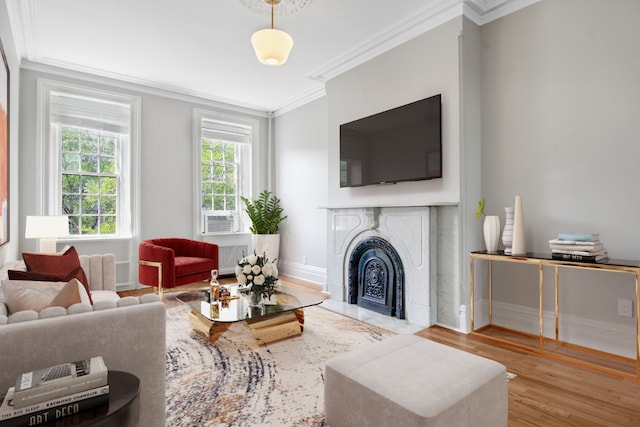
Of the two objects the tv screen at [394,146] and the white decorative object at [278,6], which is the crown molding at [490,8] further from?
the white decorative object at [278,6]

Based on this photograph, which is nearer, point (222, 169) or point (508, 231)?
point (508, 231)

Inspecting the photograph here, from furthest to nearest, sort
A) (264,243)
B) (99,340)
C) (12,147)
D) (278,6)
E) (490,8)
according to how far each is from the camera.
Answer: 1. (264,243)
2. (12,147)
3. (490,8)
4. (278,6)
5. (99,340)

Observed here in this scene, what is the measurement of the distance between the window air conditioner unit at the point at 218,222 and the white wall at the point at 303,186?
2.83 feet

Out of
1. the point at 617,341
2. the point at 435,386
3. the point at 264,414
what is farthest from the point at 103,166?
the point at 617,341

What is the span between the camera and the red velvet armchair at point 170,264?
3.97 metres

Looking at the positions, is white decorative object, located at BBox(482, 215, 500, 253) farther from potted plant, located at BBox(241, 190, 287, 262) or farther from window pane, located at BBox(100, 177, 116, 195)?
window pane, located at BBox(100, 177, 116, 195)

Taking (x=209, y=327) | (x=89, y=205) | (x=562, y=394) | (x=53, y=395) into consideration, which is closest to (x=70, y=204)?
(x=89, y=205)

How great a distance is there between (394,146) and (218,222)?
334 cm

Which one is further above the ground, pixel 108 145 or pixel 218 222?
pixel 108 145

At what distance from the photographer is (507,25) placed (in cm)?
320

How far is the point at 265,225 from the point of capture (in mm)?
5789

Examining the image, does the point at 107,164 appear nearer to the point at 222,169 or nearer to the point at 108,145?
the point at 108,145

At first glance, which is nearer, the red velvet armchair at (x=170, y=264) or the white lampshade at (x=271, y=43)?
the white lampshade at (x=271, y=43)

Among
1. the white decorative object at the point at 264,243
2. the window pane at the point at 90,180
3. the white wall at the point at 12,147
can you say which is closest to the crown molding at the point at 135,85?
the white wall at the point at 12,147
